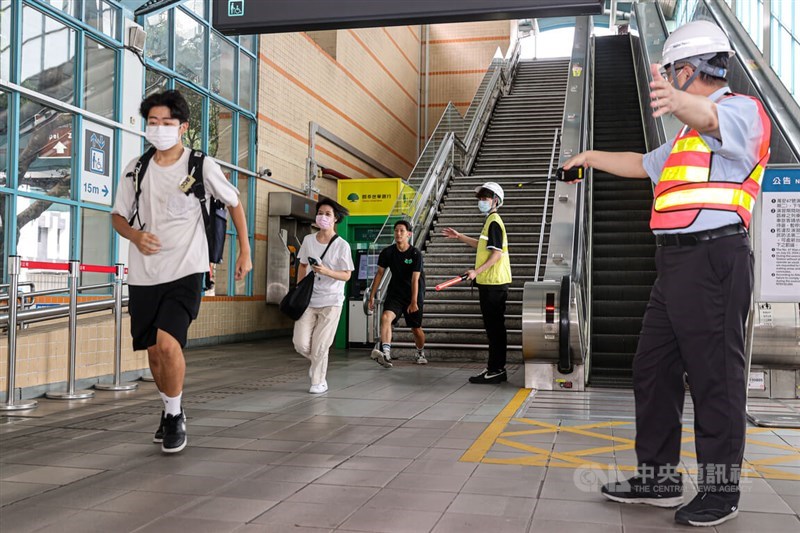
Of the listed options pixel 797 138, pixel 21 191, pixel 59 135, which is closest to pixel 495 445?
pixel 797 138

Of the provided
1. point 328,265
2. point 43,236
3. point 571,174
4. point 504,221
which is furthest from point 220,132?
point 571,174

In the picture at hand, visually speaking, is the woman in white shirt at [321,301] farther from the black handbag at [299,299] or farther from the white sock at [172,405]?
the white sock at [172,405]

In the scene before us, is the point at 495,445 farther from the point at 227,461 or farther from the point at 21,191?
the point at 21,191

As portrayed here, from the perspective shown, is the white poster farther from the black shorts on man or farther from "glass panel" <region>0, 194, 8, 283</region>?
"glass panel" <region>0, 194, 8, 283</region>

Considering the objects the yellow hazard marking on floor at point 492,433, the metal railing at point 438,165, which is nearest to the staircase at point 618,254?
the yellow hazard marking on floor at point 492,433

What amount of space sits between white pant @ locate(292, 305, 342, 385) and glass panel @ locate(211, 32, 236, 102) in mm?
8100

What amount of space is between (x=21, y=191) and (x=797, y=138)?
9.10 metres

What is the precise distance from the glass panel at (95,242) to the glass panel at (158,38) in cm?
288

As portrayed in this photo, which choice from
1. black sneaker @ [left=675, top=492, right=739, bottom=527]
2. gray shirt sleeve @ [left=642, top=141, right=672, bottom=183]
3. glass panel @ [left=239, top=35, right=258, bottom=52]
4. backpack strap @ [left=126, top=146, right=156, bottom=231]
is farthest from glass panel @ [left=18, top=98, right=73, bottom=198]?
black sneaker @ [left=675, top=492, right=739, bottom=527]

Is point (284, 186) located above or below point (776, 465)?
above

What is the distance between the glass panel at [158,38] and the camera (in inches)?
466

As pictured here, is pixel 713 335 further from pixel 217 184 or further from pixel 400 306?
pixel 400 306

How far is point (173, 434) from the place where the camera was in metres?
4.18

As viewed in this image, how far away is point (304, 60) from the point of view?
1645 cm
